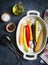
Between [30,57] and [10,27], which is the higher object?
[10,27]

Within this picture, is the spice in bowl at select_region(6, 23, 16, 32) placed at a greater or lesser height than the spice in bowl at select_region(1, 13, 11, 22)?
lesser

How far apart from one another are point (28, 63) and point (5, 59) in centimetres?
12

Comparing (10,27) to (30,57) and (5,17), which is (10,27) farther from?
(30,57)

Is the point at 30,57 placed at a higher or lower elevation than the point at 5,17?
lower

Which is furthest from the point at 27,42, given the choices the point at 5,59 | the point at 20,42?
the point at 5,59

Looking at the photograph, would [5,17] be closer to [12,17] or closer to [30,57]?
[12,17]

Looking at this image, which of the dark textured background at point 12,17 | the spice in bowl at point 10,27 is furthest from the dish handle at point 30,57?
the spice in bowl at point 10,27

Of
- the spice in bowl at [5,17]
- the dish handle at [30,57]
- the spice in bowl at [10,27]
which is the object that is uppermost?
the spice in bowl at [5,17]

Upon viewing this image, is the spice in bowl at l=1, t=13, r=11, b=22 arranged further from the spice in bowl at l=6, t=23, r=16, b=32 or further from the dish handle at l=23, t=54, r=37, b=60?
the dish handle at l=23, t=54, r=37, b=60

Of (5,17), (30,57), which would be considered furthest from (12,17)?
(30,57)

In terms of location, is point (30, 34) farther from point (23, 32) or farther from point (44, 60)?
point (44, 60)

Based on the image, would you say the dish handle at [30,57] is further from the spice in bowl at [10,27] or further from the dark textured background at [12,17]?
the spice in bowl at [10,27]

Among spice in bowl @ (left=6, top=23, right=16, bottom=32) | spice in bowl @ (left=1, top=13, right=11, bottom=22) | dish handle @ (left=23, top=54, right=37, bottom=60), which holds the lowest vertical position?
dish handle @ (left=23, top=54, right=37, bottom=60)

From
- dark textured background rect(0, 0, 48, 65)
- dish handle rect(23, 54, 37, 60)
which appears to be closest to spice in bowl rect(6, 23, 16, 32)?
dark textured background rect(0, 0, 48, 65)
